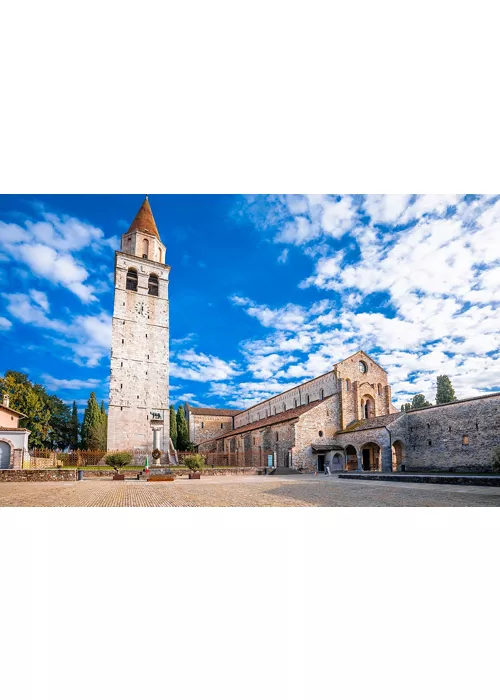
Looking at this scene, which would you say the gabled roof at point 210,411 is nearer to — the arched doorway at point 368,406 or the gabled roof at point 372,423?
the arched doorway at point 368,406

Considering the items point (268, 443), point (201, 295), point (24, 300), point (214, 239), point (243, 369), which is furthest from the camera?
point (268, 443)

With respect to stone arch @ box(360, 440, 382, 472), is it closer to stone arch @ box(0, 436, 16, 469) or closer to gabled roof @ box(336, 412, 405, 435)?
gabled roof @ box(336, 412, 405, 435)

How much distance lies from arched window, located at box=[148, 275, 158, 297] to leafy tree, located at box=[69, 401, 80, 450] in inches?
305

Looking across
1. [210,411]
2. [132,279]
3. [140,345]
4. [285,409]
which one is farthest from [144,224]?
[210,411]

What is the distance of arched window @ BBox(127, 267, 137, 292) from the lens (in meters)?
22.3

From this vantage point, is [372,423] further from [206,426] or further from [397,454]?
[206,426]

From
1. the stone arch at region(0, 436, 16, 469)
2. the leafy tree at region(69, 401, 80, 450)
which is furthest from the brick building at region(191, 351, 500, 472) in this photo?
the stone arch at region(0, 436, 16, 469)

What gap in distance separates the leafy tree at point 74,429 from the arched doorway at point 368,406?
15.9 metres

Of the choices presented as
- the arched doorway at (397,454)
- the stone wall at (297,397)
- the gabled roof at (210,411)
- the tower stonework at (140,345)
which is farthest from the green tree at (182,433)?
the arched doorway at (397,454)

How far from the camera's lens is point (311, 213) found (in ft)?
25.8

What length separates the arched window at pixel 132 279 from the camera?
73.2 feet
